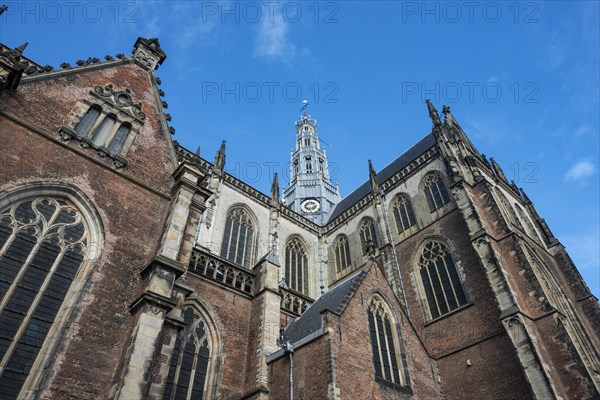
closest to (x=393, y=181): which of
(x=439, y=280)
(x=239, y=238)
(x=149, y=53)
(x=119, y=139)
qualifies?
(x=439, y=280)

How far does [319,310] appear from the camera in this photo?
1406cm

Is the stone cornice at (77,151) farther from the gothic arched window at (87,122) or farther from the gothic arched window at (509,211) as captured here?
the gothic arched window at (509,211)

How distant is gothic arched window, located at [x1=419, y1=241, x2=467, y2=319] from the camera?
17.8m

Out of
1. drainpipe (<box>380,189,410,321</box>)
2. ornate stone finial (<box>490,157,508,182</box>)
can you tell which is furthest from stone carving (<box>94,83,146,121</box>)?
ornate stone finial (<box>490,157,508,182</box>)

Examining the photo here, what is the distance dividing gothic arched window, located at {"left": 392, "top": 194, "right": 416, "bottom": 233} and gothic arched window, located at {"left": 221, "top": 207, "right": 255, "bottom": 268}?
861cm

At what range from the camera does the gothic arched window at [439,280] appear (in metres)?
17.8

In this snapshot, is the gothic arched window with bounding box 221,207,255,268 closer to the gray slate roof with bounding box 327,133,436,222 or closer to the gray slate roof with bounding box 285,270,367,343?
the gray slate roof with bounding box 285,270,367,343

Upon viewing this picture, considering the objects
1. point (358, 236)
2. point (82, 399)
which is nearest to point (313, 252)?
point (358, 236)

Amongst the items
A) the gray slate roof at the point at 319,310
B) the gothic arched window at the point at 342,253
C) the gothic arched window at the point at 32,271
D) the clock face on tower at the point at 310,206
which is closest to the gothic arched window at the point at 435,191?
the gothic arched window at the point at 342,253

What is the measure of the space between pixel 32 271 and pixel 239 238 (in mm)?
13831

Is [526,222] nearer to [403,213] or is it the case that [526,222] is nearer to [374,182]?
[403,213]

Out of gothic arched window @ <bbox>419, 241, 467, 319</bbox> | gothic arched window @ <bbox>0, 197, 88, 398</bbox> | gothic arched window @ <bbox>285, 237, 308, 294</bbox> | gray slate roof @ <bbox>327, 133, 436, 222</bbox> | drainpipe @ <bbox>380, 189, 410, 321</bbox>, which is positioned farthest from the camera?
gray slate roof @ <bbox>327, 133, 436, 222</bbox>

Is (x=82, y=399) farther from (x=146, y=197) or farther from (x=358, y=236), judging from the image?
(x=358, y=236)

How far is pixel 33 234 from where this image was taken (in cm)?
924
